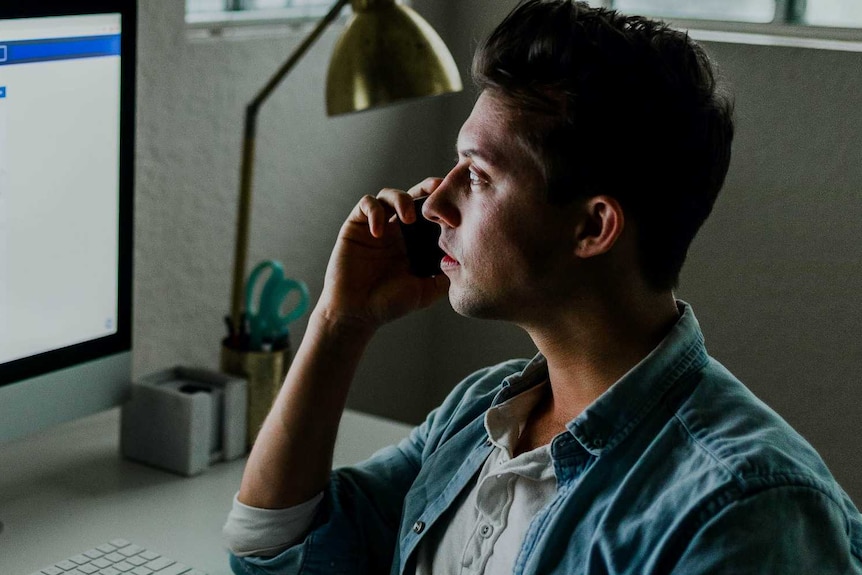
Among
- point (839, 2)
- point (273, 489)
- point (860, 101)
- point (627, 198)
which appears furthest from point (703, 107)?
point (839, 2)

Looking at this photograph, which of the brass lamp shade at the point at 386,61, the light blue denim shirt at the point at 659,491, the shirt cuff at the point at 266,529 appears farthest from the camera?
the brass lamp shade at the point at 386,61

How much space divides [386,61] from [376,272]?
27 centimetres

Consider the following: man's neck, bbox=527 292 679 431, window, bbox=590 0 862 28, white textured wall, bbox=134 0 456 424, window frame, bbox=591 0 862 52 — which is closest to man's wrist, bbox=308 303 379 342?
man's neck, bbox=527 292 679 431

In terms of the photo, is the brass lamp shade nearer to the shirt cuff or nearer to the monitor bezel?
the monitor bezel

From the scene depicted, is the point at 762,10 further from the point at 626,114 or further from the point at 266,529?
the point at 266,529

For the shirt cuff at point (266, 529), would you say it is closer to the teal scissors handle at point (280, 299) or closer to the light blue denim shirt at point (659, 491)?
the light blue denim shirt at point (659, 491)

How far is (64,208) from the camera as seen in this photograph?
1303 mm

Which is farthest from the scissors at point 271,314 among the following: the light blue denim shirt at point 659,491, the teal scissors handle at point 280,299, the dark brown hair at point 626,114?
the dark brown hair at point 626,114

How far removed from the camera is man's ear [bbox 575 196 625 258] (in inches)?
39.5

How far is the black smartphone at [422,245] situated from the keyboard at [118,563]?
1.34 ft

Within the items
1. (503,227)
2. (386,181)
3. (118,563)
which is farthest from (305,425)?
(386,181)

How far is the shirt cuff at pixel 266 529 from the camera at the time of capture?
3.91ft

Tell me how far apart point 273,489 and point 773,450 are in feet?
1.77

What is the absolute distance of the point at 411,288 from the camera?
1297mm
